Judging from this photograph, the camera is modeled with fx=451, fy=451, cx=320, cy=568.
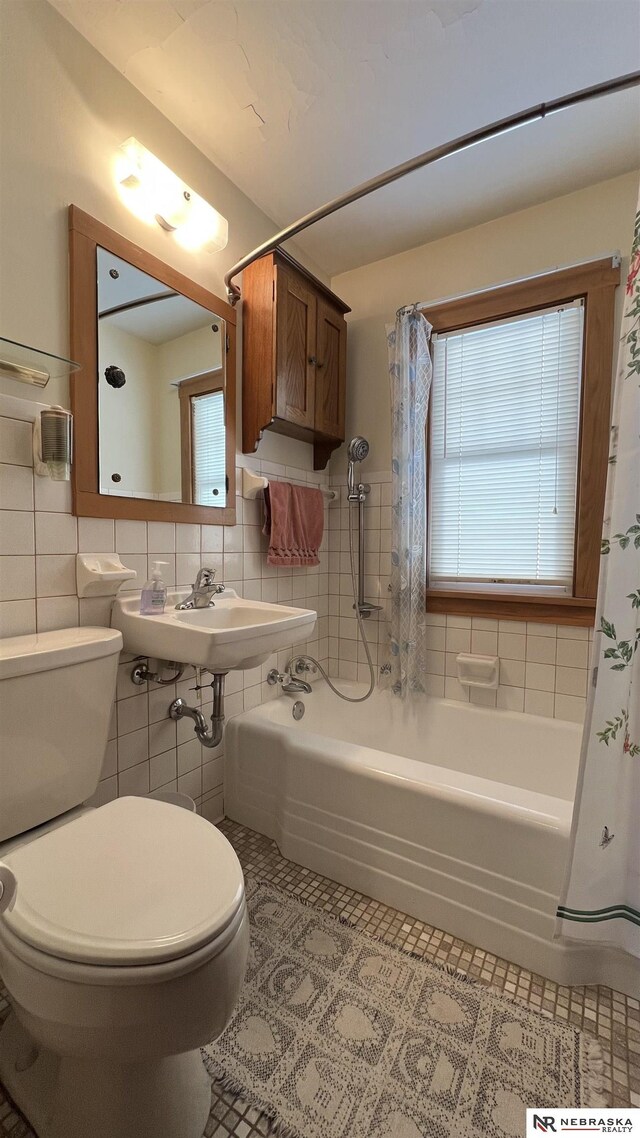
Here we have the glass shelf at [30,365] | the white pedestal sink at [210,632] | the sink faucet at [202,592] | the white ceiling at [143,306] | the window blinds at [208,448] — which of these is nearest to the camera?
the glass shelf at [30,365]

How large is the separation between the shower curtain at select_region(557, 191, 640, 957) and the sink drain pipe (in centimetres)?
104

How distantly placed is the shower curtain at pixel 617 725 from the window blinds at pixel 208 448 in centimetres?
124

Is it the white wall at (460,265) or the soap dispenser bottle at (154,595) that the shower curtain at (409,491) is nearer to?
the white wall at (460,265)

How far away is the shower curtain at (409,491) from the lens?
1966mm

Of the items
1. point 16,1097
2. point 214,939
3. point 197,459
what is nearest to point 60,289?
point 197,459

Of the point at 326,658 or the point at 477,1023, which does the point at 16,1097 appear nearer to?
the point at 477,1023

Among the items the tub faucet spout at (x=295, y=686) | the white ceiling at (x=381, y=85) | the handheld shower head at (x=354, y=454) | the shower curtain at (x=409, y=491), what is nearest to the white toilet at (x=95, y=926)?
the tub faucet spout at (x=295, y=686)

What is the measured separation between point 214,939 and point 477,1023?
78 cm

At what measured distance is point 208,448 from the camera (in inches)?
65.0

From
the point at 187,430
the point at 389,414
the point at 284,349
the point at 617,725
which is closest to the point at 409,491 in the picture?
the point at 389,414

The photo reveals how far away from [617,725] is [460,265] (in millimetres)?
1932

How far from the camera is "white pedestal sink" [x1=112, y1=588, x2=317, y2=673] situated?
1.18m

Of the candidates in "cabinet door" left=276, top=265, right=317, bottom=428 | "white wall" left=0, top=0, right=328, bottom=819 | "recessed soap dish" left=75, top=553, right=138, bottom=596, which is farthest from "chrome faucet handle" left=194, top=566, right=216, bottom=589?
"cabinet door" left=276, top=265, right=317, bottom=428

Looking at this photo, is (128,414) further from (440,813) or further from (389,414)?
(440,813)
